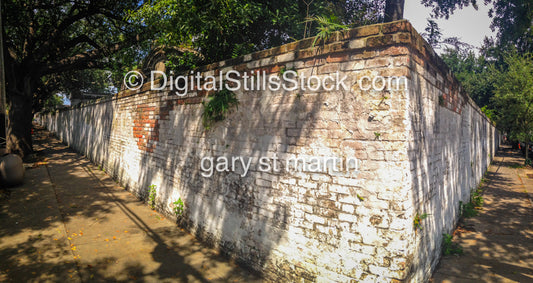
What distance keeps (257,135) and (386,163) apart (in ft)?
5.64

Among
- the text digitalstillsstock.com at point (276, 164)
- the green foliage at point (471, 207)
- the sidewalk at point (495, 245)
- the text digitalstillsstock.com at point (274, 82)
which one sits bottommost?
the sidewalk at point (495, 245)

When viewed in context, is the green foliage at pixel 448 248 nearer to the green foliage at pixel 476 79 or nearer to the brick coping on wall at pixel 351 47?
the brick coping on wall at pixel 351 47

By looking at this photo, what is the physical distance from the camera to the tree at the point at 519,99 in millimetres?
13820

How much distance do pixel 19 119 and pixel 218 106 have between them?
1314 centimetres

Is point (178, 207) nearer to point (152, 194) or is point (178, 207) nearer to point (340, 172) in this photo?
point (152, 194)

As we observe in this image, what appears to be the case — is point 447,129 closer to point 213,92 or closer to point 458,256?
point 458,256

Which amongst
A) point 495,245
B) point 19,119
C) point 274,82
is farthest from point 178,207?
point 19,119

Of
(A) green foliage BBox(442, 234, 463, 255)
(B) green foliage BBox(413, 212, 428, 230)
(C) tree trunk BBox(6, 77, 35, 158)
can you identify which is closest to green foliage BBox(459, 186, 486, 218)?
(A) green foliage BBox(442, 234, 463, 255)

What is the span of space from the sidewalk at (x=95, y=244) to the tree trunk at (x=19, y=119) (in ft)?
21.9

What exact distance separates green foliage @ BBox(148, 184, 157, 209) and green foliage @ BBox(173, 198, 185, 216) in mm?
1035

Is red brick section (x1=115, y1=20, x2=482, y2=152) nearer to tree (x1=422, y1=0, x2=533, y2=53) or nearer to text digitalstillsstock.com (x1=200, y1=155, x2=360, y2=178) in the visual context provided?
text digitalstillsstock.com (x1=200, y1=155, x2=360, y2=178)

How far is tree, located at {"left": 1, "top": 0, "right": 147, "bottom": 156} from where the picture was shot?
1063cm

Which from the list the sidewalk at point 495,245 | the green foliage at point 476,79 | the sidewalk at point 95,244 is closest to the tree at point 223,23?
the sidewalk at point 95,244

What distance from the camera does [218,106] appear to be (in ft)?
13.9
